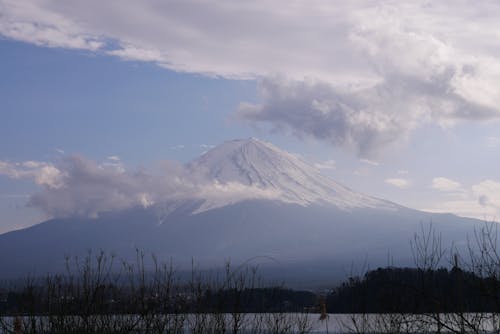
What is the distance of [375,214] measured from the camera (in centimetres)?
18238

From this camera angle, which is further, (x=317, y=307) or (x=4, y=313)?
(x=317, y=307)

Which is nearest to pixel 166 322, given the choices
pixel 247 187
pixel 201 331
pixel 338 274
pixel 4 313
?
pixel 201 331

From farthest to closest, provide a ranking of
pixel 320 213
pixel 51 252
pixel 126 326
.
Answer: pixel 320 213 → pixel 51 252 → pixel 126 326

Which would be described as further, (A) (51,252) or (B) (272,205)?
(B) (272,205)

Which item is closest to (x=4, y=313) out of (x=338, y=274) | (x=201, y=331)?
(x=201, y=331)

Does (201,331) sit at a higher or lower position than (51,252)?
lower

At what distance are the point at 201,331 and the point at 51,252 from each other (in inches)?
6073

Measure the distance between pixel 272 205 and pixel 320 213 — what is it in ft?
46.9

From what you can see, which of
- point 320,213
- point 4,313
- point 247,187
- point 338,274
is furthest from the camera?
point 247,187

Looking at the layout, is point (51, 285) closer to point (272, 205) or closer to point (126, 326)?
point (126, 326)

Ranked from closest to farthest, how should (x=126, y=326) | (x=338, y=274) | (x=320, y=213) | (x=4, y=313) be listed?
(x=126, y=326) → (x=4, y=313) → (x=338, y=274) → (x=320, y=213)

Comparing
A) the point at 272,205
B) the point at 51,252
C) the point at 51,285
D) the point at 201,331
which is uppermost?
the point at 272,205

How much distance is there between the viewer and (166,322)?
10.7 m

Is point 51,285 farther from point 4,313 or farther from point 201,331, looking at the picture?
point 201,331
